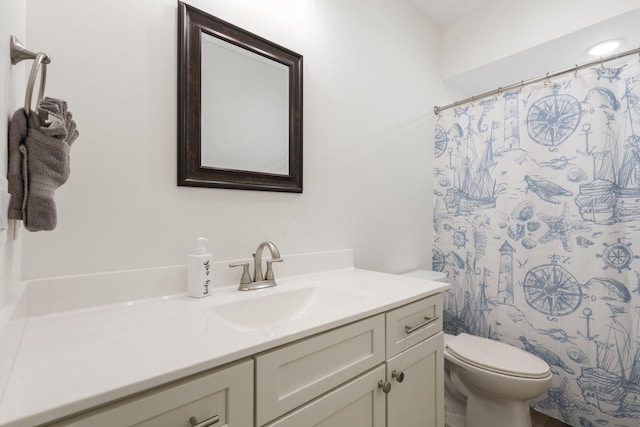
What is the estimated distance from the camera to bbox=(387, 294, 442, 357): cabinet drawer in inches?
39.8

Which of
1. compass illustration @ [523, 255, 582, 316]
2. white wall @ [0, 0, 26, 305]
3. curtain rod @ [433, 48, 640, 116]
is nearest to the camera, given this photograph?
white wall @ [0, 0, 26, 305]

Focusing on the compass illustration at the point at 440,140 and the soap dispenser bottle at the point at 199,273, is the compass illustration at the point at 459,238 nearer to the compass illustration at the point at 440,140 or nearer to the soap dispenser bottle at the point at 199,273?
the compass illustration at the point at 440,140

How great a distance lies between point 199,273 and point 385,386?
69 centimetres

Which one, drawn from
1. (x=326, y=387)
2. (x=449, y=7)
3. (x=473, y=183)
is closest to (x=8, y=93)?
(x=326, y=387)

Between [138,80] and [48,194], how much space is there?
51cm

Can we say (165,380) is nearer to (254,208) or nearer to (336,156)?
(254,208)

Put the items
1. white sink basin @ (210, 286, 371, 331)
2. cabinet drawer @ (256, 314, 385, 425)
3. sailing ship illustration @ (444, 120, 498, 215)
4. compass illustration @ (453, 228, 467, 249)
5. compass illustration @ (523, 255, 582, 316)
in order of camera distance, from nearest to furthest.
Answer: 1. cabinet drawer @ (256, 314, 385, 425)
2. white sink basin @ (210, 286, 371, 331)
3. compass illustration @ (523, 255, 582, 316)
4. sailing ship illustration @ (444, 120, 498, 215)
5. compass illustration @ (453, 228, 467, 249)

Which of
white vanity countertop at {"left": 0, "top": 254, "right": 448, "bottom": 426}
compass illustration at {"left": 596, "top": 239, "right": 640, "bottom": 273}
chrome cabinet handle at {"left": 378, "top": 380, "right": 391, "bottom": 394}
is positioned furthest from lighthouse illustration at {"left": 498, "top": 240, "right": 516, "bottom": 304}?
chrome cabinet handle at {"left": 378, "top": 380, "right": 391, "bottom": 394}

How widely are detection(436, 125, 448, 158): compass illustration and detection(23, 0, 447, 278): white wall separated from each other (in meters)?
0.13

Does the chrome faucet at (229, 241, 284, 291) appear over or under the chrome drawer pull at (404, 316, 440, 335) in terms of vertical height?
over

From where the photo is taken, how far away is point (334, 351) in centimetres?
83

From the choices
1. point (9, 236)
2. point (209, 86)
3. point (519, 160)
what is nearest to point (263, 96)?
point (209, 86)

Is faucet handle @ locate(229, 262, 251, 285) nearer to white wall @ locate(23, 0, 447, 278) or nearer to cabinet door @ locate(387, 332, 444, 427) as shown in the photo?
white wall @ locate(23, 0, 447, 278)

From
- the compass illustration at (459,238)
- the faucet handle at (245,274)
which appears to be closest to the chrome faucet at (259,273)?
the faucet handle at (245,274)
